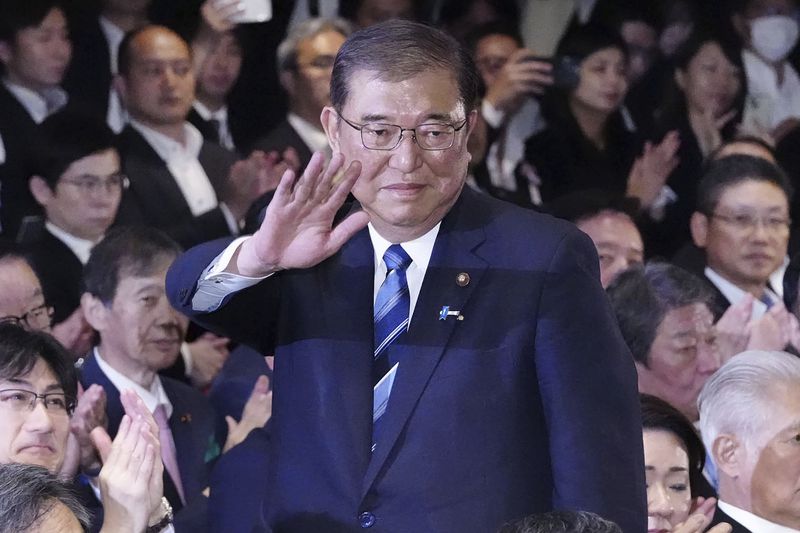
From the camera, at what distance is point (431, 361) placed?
2117 mm

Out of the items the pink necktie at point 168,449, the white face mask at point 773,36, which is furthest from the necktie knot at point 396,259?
the white face mask at point 773,36

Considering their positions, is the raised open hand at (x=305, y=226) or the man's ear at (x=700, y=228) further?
the man's ear at (x=700, y=228)

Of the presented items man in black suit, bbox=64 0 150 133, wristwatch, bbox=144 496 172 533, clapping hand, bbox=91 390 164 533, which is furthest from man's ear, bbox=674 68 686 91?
clapping hand, bbox=91 390 164 533

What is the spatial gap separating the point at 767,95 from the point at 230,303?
14.0ft

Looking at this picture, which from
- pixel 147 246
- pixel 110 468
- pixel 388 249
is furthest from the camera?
pixel 147 246

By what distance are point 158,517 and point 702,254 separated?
111 inches

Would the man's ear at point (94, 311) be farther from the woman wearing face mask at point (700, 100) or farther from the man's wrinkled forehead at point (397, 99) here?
the woman wearing face mask at point (700, 100)

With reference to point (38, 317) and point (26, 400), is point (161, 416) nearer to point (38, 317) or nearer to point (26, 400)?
point (38, 317)

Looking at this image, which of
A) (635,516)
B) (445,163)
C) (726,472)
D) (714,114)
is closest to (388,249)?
(445,163)

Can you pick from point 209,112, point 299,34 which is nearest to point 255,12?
point 299,34

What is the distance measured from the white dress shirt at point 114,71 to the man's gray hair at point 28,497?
9.13 ft

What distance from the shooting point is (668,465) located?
3.05 metres

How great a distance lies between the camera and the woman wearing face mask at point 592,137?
5.43 metres

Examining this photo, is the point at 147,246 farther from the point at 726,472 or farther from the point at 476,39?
the point at 476,39
